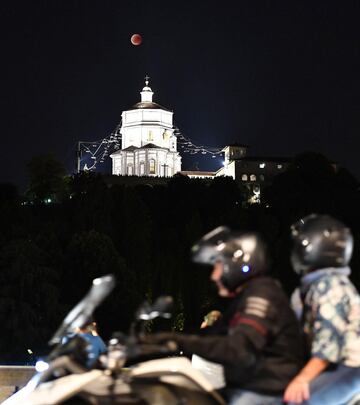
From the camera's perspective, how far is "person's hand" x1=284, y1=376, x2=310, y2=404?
5516 millimetres

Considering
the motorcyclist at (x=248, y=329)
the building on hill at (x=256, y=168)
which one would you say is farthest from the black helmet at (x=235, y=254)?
the building on hill at (x=256, y=168)

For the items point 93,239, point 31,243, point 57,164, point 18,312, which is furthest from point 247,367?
point 57,164

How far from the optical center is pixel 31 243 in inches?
1983

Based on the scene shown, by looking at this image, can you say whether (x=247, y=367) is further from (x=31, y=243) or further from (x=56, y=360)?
(x=31, y=243)

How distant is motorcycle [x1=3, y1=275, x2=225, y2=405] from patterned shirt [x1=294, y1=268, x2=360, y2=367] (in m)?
0.76

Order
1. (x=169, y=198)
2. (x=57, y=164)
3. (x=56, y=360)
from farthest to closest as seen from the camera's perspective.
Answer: (x=57, y=164), (x=169, y=198), (x=56, y=360)

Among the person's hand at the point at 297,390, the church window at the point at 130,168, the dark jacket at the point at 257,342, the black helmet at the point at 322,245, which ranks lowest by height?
the person's hand at the point at 297,390

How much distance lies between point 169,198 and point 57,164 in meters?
21.0

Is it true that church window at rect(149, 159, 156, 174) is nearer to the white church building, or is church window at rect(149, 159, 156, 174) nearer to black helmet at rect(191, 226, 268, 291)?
the white church building

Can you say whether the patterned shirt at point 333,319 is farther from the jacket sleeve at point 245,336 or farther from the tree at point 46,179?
the tree at point 46,179

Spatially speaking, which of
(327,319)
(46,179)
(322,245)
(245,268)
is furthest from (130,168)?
(245,268)

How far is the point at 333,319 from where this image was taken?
5797 mm

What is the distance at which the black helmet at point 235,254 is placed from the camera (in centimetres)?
559

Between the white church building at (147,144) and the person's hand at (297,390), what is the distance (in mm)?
168604
